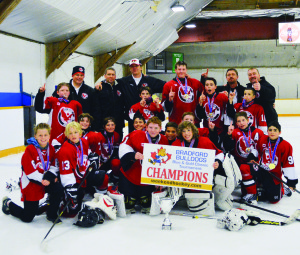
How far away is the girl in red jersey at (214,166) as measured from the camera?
2961 millimetres

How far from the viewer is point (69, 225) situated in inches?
108

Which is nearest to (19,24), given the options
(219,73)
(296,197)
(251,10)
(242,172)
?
(242,172)

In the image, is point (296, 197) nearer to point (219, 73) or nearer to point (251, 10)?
point (251, 10)

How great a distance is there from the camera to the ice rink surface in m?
2.25

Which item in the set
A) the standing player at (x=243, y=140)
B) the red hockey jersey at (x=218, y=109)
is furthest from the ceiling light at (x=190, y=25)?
the standing player at (x=243, y=140)

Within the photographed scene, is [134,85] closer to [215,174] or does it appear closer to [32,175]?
[215,174]

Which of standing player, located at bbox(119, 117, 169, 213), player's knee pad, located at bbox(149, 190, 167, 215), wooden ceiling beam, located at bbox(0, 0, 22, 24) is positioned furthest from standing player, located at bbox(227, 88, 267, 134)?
wooden ceiling beam, located at bbox(0, 0, 22, 24)

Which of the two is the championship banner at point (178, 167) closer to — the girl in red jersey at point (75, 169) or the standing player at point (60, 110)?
the girl in red jersey at point (75, 169)

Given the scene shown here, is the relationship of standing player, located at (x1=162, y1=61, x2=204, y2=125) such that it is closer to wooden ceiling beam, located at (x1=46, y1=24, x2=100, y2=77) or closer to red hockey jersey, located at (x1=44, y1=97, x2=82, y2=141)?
red hockey jersey, located at (x1=44, y1=97, x2=82, y2=141)

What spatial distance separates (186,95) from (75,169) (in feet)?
5.41

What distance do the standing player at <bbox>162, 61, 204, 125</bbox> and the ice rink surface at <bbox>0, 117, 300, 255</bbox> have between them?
4.79ft

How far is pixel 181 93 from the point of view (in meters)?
3.96

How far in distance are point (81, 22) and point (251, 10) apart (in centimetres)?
704

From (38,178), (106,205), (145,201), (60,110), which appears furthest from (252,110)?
(38,178)
